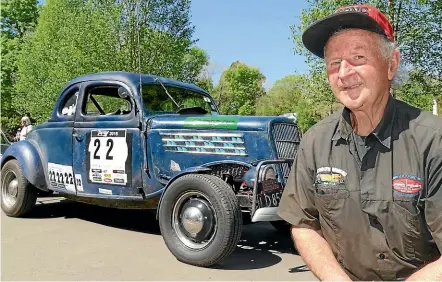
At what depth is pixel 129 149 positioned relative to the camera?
5.18 meters

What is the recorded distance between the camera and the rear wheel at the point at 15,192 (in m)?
6.24

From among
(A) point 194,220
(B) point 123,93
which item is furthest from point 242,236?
(B) point 123,93

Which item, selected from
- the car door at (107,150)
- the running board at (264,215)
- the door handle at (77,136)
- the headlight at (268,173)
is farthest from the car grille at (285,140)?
the door handle at (77,136)

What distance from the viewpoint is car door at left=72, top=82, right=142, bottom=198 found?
5176 millimetres

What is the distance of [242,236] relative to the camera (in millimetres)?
5633

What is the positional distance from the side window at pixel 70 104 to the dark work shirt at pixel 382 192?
4.84 meters

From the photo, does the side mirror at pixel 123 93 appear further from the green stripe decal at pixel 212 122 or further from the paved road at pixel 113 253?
the paved road at pixel 113 253

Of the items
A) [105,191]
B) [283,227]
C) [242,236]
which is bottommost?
[242,236]

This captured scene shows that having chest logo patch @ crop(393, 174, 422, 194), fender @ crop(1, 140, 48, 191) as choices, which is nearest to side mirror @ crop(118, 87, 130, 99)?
fender @ crop(1, 140, 48, 191)

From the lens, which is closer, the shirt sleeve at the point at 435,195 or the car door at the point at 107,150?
the shirt sleeve at the point at 435,195

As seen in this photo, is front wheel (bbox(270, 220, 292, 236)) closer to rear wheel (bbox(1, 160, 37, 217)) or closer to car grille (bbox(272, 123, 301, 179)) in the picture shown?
car grille (bbox(272, 123, 301, 179))

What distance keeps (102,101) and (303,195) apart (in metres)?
5.16

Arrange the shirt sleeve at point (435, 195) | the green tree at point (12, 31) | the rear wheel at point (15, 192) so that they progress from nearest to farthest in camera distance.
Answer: the shirt sleeve at point (435, 195)
the rear wheel at point (15, 192)
the green tree at point (12, 31)

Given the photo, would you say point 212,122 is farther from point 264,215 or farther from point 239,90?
point 239,90
